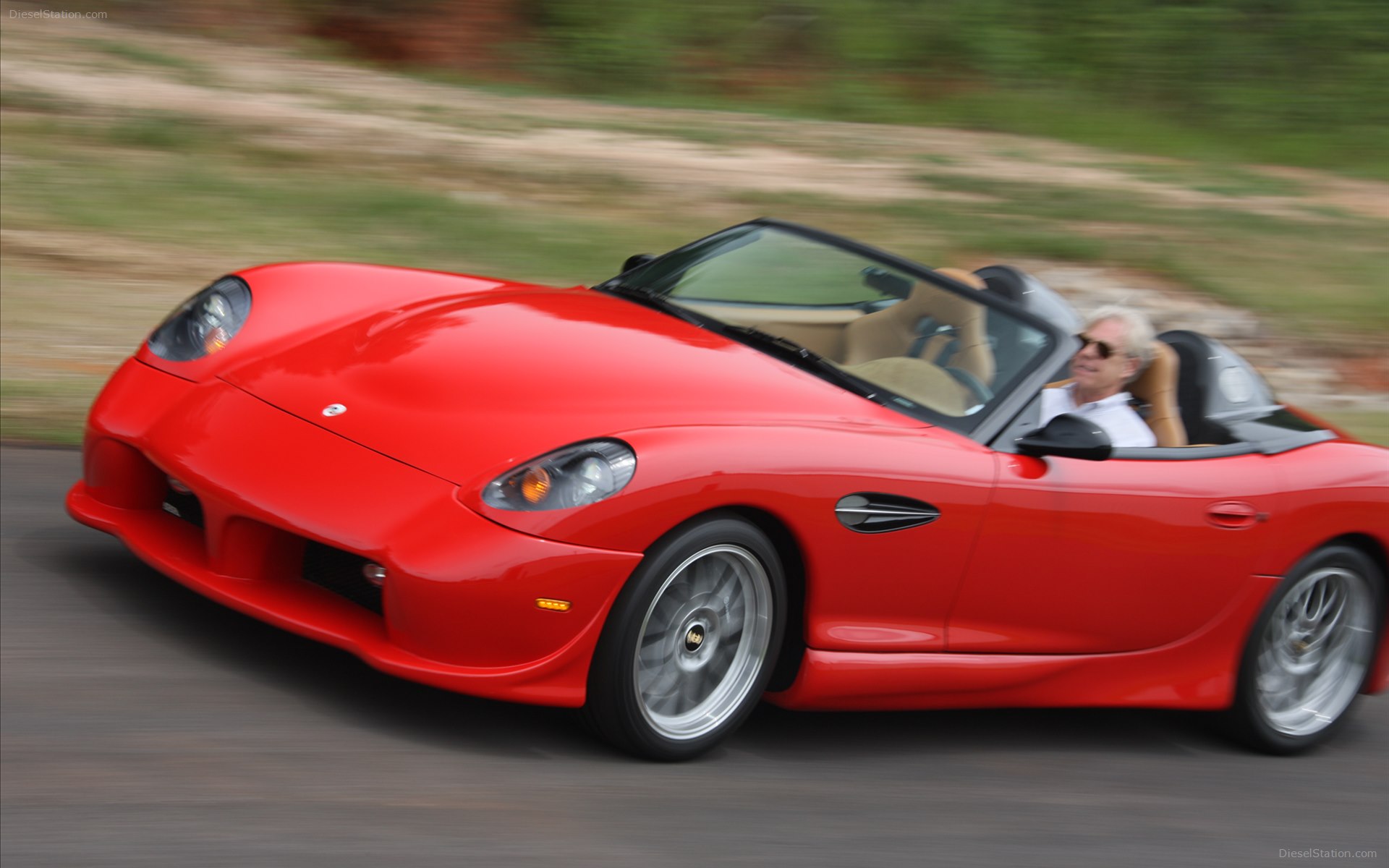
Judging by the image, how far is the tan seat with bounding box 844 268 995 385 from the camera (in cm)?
434

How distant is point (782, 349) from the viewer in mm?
4309

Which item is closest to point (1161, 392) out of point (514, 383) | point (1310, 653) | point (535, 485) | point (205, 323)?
point (1310, 653)

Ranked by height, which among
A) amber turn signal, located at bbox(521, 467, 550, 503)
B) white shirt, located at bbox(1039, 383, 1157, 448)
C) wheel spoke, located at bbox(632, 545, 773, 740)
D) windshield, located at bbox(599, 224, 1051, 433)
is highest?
windshield, located at bbox(599, 224, 1051, 433)

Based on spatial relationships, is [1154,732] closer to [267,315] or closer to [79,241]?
[267,315]

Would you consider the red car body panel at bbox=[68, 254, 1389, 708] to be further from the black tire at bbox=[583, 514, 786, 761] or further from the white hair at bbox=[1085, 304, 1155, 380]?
the white hair at bbox=[1085, 304, 1155, 380]

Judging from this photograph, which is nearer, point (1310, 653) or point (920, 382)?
point (920, 382)

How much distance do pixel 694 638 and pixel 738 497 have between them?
1.15 ft

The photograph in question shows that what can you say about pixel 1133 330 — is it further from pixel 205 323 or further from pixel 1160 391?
pixel 205 323

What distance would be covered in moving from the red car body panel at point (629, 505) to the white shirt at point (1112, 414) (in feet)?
0.69

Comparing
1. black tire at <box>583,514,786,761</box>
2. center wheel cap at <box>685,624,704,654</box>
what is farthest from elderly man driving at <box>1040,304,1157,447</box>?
center wheel cap at <box>685,624,704,654</box>

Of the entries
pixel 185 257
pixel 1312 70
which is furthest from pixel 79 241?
pixel 1312 70

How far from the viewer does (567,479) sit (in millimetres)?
3475

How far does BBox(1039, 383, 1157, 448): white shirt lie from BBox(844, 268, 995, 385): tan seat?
232mm

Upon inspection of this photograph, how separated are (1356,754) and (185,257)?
21.0 feet
